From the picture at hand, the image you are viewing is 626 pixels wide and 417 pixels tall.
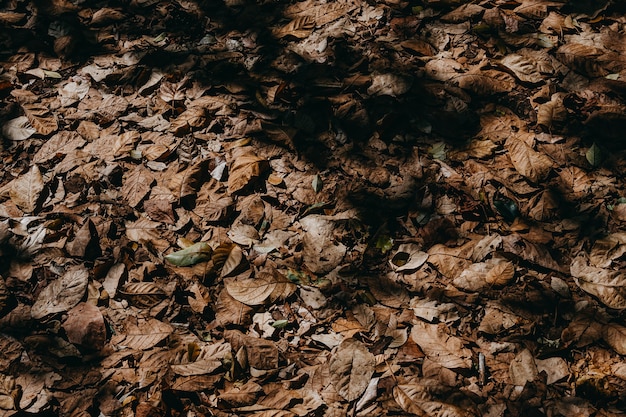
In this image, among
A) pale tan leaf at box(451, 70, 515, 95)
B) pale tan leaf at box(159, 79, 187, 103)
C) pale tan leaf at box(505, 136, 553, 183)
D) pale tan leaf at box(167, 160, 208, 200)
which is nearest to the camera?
pale tan leaf at box(505, 136, 553, 183)

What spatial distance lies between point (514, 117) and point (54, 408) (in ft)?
7.98

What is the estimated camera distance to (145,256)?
7.88 feet

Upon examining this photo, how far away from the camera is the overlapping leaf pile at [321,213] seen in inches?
79.3

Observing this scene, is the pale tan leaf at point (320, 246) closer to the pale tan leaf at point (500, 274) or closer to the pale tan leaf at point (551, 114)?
the pale tan leaf at point (500, 274)

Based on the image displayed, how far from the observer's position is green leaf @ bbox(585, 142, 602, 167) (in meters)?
2.46

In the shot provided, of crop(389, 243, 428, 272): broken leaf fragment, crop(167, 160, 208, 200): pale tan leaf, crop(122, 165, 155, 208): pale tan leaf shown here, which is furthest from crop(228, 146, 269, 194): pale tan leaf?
crop(389, 243, 428, 272): broken leaf fragment

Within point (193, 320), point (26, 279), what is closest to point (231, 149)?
point (193, 320)

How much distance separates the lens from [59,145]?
286 centimetres

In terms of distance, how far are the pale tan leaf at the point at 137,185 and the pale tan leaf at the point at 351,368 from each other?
4.08 feet

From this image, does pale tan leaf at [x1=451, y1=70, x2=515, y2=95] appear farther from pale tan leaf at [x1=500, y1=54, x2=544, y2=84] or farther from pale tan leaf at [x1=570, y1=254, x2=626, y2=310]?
pale tan leaf at [x1=570, y1=254, x2=626, y2=310]

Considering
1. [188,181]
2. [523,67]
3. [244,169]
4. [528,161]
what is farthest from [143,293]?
[523,67]

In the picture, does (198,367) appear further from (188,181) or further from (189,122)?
(189,122)

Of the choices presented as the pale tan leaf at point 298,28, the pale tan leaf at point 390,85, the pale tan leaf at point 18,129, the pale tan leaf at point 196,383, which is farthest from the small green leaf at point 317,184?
the pale tan leaf at point 18,129

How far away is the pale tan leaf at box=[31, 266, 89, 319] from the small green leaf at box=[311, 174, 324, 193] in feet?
3.63
